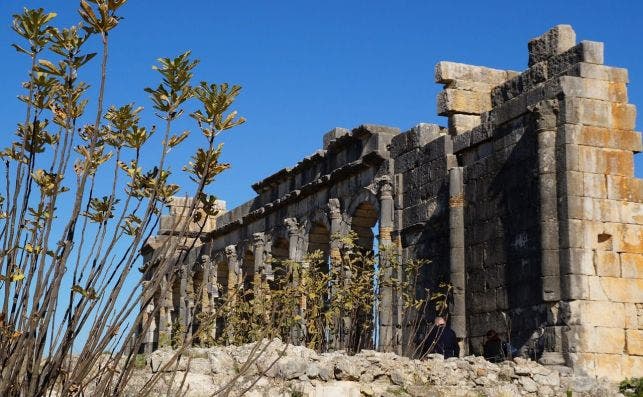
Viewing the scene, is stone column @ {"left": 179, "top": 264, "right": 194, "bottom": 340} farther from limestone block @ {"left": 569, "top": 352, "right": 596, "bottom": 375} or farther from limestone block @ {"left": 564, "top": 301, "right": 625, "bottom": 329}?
limestone block @ {"left": 569, "top": 352, "right": 596, "bottom": 375}

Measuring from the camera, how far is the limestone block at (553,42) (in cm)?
1398

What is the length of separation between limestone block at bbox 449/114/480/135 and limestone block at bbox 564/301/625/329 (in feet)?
14.8

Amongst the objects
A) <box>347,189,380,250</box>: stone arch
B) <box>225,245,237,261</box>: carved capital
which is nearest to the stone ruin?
<box>347,189,380,250</box>: stone arch

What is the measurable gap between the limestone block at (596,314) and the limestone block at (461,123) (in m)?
4.51

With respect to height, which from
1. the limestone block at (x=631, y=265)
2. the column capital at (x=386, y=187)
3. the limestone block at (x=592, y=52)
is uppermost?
the limestone block at (x=592, y=52)

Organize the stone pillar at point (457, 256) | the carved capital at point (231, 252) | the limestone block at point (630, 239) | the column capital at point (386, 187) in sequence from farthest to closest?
1. the carved capital at point (231, 252)
2. the column capital at point (386, 187)
3. the stone pillar at point (457, 256)
4. the limestone block at point (630, 239)

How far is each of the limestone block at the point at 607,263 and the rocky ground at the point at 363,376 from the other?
1441 mm

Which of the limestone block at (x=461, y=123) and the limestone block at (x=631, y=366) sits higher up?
the limestone block at (x=461, y=123)

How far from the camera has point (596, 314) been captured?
41.4ft

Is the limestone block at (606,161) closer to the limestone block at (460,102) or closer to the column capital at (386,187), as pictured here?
the limestone block at (460,102)

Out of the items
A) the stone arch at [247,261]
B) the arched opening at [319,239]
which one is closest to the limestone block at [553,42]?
the arched opening at [319,239]

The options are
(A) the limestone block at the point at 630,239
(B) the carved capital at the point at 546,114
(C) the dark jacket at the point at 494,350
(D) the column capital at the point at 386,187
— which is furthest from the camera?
(D) the column capital at the point at 386,187

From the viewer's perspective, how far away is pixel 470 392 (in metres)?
11.2

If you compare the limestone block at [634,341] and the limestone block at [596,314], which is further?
the limestone block at [634,341]
